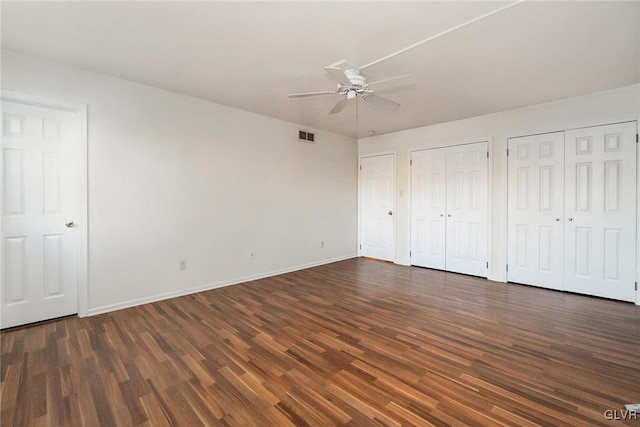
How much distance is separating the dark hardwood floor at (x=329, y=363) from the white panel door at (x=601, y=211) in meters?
0.35

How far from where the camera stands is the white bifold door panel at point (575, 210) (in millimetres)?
3469

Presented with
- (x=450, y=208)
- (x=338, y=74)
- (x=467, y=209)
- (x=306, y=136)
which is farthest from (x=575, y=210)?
(x=306, y=136)

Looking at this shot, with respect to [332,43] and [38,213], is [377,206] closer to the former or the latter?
[332,43]

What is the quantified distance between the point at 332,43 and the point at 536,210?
372cm

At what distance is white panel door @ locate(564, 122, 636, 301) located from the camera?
344 cm

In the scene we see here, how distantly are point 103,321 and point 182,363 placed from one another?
141cm

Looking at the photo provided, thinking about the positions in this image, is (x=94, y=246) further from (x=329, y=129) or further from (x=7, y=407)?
(x=329, y=129)

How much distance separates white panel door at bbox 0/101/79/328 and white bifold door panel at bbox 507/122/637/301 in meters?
5.73

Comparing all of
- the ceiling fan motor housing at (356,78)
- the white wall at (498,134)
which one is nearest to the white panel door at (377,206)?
the white wall at (498,134)

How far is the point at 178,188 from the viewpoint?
12.2 feet

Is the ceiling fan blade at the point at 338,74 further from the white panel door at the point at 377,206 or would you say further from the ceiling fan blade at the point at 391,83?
the white panel door at the point at 377,206

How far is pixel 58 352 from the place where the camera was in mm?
2334

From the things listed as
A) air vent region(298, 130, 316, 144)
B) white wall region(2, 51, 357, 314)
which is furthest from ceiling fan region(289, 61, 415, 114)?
air vent region(298, 130, 316, 144)

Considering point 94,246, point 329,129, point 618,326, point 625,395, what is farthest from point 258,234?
point 618,326
